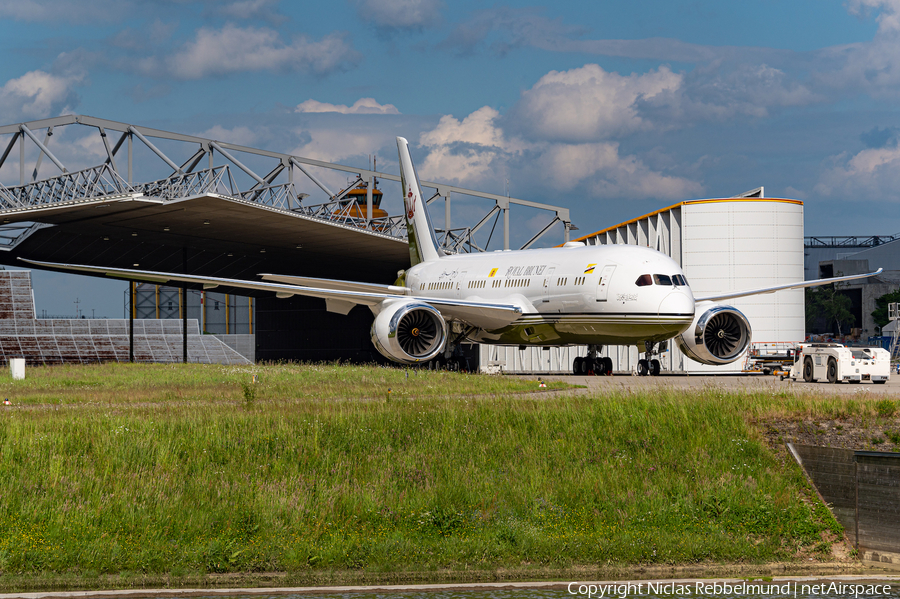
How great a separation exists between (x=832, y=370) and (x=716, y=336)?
12.4 ft

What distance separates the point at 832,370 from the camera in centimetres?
2898

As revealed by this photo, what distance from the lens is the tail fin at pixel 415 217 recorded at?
146 feet

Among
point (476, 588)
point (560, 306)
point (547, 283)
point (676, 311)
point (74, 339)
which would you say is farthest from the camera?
point (74, 339)

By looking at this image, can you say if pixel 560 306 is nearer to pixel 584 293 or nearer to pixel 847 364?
pixel 584 293

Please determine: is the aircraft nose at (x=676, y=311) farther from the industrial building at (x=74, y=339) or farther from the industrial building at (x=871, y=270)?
the industrial building at (x=871, y=270)

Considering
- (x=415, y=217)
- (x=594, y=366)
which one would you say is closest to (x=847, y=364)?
(x=594, y=366)

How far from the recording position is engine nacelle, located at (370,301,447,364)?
31.2 m

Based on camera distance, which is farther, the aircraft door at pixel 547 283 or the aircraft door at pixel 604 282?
the aircraft door at pixel 547 283

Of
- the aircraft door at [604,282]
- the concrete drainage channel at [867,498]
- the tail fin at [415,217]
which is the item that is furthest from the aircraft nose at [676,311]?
the tail fin at [415,217]

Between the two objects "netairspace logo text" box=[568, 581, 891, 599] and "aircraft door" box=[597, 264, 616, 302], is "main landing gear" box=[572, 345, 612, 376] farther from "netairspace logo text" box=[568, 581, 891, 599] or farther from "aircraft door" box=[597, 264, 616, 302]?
"netairspace logo text" box=[568, 581, 891, 599]

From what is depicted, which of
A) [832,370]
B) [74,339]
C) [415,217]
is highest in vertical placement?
[415,217]

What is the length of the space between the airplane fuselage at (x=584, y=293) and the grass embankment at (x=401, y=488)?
36.0 feet

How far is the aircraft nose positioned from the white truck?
4676mm

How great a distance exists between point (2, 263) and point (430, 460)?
55.2 meters
